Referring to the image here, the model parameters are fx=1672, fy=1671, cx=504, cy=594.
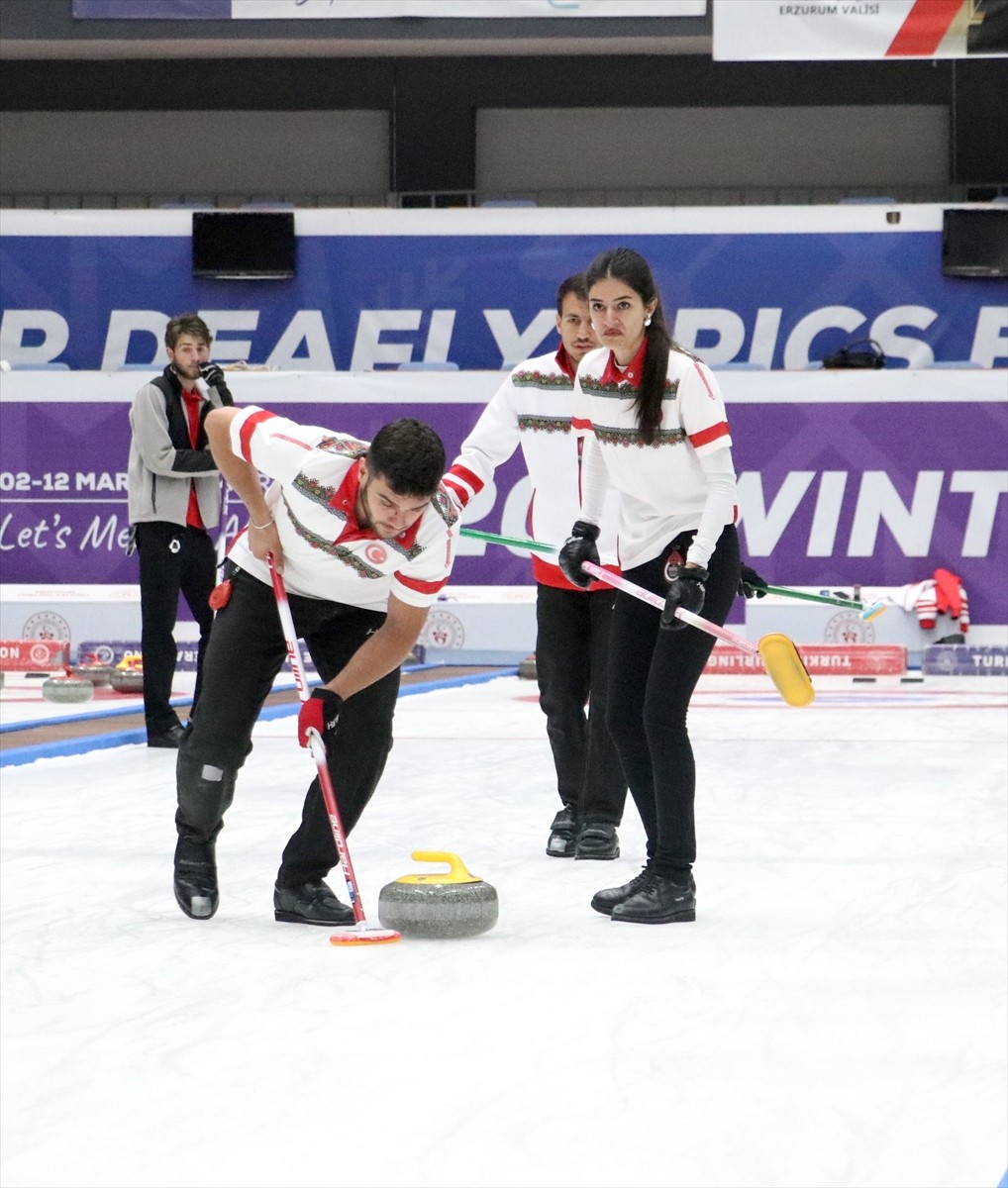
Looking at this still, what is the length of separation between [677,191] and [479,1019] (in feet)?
40.3

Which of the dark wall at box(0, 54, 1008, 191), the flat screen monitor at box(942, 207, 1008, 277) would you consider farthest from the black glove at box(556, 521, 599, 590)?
the dark wall at box(0, 54, 1008, 191)

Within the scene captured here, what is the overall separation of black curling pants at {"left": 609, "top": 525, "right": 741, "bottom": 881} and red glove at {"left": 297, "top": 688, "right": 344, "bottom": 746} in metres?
0.53

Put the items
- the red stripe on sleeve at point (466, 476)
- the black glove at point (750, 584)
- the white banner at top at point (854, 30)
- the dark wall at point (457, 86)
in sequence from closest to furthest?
the black glove at point (750, 584), the red stripe on sleeve at point (466, 476), the white banner at top at point (854, 30), the dark wall at point (457, 86)

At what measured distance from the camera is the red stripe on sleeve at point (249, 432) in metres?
2.73

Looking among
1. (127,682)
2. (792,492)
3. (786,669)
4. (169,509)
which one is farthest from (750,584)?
(792,492)

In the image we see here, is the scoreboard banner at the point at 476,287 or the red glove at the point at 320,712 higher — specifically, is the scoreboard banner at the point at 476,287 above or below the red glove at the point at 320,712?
above

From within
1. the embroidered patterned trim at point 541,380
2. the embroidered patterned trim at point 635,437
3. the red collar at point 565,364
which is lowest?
the embroidered patterned trim at point 635,437

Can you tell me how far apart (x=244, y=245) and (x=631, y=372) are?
849cm

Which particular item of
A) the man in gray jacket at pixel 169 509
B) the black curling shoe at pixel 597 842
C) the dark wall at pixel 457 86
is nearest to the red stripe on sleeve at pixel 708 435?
the black curling shoe at pixel 597 842

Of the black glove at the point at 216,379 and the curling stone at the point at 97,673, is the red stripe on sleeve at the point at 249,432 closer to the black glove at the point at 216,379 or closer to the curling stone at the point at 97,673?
the black glove at the point at 216,379

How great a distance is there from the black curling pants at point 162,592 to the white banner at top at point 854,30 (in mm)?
5497

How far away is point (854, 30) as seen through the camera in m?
9.44

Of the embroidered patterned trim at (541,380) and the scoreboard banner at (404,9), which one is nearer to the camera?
the embroidered patterned trim at (541,380)

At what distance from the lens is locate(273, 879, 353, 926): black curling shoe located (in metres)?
2.71
